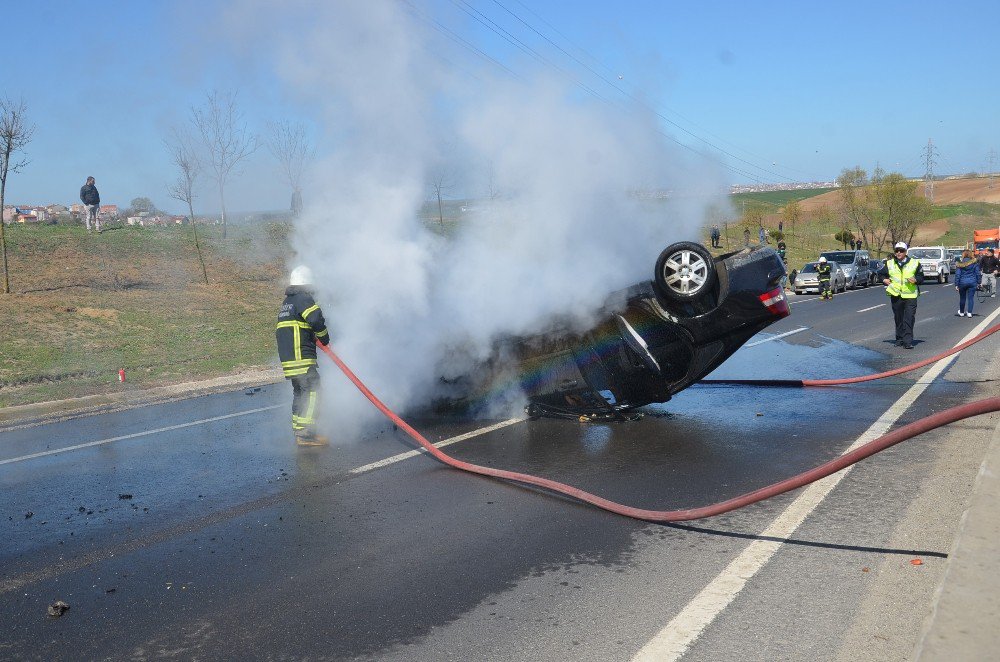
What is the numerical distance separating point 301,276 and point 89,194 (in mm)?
20766

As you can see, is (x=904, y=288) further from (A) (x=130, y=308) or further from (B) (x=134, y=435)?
(A) (x=130, y=308)

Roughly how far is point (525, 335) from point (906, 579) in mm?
4425

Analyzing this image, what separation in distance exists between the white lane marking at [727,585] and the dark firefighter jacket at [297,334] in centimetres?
448

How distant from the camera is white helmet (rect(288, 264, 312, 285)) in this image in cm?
808

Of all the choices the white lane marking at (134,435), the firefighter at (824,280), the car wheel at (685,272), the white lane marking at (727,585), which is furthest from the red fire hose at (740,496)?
the firefighter at (824,280)

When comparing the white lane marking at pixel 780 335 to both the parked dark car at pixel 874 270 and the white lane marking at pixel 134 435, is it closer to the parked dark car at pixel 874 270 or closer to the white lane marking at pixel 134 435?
the white lane marking at pixel 134 435

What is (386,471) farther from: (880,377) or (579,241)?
(880,377)

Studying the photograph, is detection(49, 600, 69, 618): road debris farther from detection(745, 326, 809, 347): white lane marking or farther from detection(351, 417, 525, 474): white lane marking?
detection(745, 326, 809, 347): white lane marking

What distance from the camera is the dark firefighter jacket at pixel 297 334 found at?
7945 mm

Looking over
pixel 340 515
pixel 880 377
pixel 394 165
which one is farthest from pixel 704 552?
pixel 880 377

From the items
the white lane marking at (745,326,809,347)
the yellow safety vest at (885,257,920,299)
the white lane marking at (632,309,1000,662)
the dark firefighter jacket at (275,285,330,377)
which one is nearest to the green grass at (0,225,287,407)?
the dark firefighter jacket at (275,285,330,377)

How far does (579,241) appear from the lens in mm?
8484

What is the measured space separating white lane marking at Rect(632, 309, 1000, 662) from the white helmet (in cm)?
485

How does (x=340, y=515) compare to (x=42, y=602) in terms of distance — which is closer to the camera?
(x=42, y=602)
